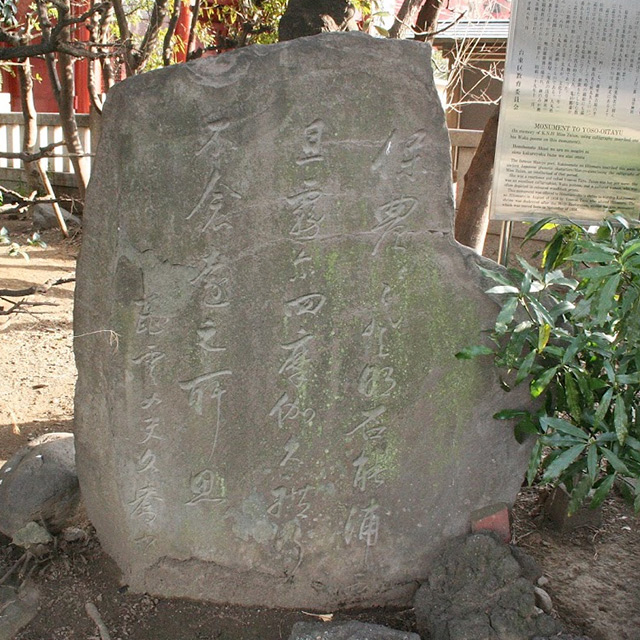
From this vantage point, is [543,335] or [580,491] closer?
[543,335]

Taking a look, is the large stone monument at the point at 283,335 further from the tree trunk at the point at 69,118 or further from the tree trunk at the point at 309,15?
the tree trunk at the point at 69,118

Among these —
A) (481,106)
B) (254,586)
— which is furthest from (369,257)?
(481,106)

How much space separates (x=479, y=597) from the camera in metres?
2.47

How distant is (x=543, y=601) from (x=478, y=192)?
7.45ft

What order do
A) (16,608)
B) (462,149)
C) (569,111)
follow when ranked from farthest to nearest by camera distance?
(462,149) → (569,111) → (16,608)

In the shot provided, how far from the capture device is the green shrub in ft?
7.75

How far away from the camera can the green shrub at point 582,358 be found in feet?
7.75

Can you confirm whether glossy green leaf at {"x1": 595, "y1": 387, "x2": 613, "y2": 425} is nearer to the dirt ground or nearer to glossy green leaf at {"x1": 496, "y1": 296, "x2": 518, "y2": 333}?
glossy green leaf at {"x1": 496, "y1": 296, "x2": 518, "y2": 333}

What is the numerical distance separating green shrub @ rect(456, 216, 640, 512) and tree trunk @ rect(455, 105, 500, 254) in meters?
1.44

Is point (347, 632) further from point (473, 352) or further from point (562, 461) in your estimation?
point (473, 352)

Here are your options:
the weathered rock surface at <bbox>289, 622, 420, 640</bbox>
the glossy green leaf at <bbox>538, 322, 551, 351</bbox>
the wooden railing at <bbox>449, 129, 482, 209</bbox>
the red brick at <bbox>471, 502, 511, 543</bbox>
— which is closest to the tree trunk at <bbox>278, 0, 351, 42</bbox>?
the glossy green leaf at <bbox>538, 322, 551, 351</bbox>

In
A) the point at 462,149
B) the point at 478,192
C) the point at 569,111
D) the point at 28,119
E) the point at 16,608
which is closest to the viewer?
the point at 16,608

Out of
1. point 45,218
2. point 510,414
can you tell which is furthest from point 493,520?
point 45,218

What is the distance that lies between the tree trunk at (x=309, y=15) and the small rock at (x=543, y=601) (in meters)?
2.84
